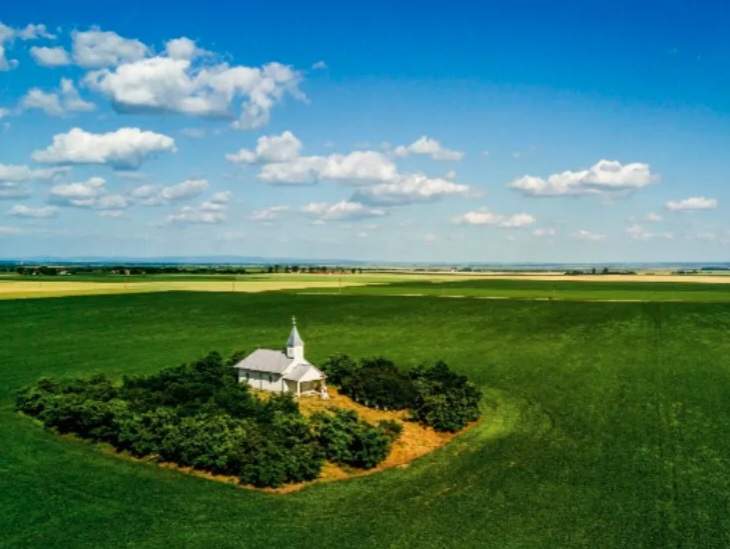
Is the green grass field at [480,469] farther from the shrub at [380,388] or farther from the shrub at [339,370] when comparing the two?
the shrub at [339,370]

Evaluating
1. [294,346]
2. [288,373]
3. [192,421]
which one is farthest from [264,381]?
[192,421]

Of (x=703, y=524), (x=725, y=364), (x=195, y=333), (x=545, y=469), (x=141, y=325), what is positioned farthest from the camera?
(x=141, y=325)

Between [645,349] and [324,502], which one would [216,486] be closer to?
[324,502]

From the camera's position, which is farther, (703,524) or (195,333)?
(195,333)

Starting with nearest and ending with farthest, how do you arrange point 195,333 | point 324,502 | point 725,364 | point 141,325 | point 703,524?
point 703,524 < point 324,502 < point 725,364 < point 195,333 < point 141,325

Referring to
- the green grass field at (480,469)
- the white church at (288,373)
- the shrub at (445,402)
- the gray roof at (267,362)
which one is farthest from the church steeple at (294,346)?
the green grass field at (480,469)

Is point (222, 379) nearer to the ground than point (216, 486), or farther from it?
farther from it

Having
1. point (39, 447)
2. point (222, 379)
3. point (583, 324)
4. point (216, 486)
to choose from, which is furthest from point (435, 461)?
point (583, 324)
